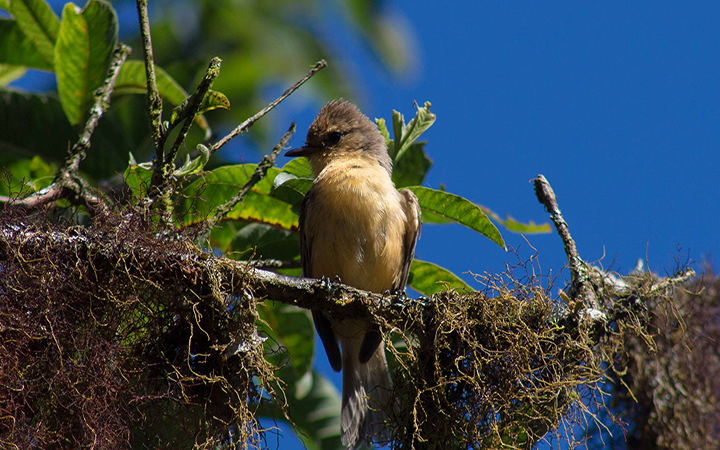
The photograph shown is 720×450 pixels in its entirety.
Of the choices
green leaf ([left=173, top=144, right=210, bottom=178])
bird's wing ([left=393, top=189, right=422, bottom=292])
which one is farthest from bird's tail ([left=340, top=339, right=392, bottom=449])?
green leaf ([left=173, top=144, right=210, bottom=178])

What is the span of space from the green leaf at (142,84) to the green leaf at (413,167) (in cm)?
134

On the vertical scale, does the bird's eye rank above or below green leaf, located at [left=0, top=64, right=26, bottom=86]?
above

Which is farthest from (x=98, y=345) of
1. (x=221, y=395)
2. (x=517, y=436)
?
(x=517, y=436)

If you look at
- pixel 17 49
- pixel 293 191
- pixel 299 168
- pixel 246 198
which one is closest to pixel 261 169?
pixel 246 198

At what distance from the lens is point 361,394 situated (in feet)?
14.3

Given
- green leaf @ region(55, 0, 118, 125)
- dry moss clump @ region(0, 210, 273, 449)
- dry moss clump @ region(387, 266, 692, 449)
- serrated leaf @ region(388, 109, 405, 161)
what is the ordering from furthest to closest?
serrated leaf @ region(388, 109, 405, 161) → green leaf @ region(55, 0, 118, 125) → dry moss clump @ region(387, 266, 692, 449) → dry moss clump @ region(0, 210, 273, 449)

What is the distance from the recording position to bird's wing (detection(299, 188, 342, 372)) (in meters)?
4.38

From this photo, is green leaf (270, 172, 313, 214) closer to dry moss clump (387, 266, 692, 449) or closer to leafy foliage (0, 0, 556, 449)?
leafy foliage (0, 0, 556, 449)

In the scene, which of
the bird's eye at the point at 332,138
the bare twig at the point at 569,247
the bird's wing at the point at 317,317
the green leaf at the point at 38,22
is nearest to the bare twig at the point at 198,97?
the bird's wing at the point at 317,317

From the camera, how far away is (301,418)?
4.98m

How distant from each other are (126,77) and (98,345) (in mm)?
2309

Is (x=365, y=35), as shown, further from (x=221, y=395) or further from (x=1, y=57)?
(x=221, y=395)

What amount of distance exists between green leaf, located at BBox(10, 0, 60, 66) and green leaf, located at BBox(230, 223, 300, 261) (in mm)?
1763

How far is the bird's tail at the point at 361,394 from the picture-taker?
420cm
